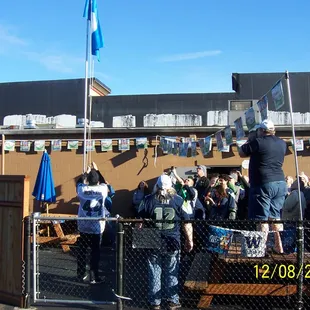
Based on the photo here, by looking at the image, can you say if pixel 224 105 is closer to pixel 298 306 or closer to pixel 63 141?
pixel 63 141

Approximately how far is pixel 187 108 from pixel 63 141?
4.08 meters

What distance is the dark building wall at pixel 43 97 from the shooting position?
16734mm

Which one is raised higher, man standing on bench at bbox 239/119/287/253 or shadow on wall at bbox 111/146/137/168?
shadow on wall at bbox 111/146/137/168

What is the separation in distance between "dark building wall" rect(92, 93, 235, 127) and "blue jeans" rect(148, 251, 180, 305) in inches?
365

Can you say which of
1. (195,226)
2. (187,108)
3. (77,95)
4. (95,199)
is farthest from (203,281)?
(77,95)

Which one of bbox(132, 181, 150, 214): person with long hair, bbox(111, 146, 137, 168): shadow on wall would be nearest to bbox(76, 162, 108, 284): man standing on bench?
bbox(132, 181, 150, 214): person with long hair

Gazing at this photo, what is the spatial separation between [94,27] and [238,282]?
27.3 ft

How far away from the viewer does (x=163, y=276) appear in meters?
6.21

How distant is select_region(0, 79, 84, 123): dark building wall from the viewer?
1673cm

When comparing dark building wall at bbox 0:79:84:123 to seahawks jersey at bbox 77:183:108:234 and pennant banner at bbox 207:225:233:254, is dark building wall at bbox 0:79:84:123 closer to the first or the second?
seahawks jersey at bbox 77:183:108:234

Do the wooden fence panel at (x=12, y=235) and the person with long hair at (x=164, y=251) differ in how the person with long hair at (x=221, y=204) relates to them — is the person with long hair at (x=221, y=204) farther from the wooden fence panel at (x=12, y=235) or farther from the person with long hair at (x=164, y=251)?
the wooden fence panel at (x=12, y=235)

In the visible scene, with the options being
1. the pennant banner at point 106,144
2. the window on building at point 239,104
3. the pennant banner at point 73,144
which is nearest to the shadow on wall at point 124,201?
the pennant banner at point 106,144

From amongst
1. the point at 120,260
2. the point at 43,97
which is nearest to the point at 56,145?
the point at 43,97

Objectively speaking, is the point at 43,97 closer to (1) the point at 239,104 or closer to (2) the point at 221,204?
(1) the point at 239,104
